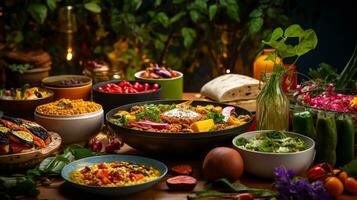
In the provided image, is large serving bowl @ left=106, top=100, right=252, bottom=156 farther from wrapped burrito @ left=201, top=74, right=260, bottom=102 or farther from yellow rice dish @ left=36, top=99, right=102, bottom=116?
wrapped burrito @ left=201, top=74, right=260, bottom=102

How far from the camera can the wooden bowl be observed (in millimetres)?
1986

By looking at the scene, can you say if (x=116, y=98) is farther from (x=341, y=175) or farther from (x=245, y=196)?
(x=341, y=175)

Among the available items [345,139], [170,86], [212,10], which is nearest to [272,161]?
[345,139]

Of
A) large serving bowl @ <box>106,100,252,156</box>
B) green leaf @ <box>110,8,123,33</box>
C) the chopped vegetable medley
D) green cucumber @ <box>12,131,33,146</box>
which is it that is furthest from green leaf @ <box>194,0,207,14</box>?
green cucumber @ <box>12,131,33,146</box>

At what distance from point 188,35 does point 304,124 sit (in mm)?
2053

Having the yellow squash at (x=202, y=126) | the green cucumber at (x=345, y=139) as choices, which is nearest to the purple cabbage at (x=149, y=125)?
the yellow squash at (x=202, y=126)

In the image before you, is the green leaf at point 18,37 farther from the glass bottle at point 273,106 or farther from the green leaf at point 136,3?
the glass bottle at point 273,106

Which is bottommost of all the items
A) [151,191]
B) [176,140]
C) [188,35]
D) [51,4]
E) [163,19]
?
[151,191]

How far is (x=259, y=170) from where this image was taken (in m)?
1.98

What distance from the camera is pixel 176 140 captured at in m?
2.08

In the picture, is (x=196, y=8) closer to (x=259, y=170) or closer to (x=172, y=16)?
(x=172, y=16)

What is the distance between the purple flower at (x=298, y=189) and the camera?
5.61ft

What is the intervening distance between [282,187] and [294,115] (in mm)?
507

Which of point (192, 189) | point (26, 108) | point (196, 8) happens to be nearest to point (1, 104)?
point (26, 108)
